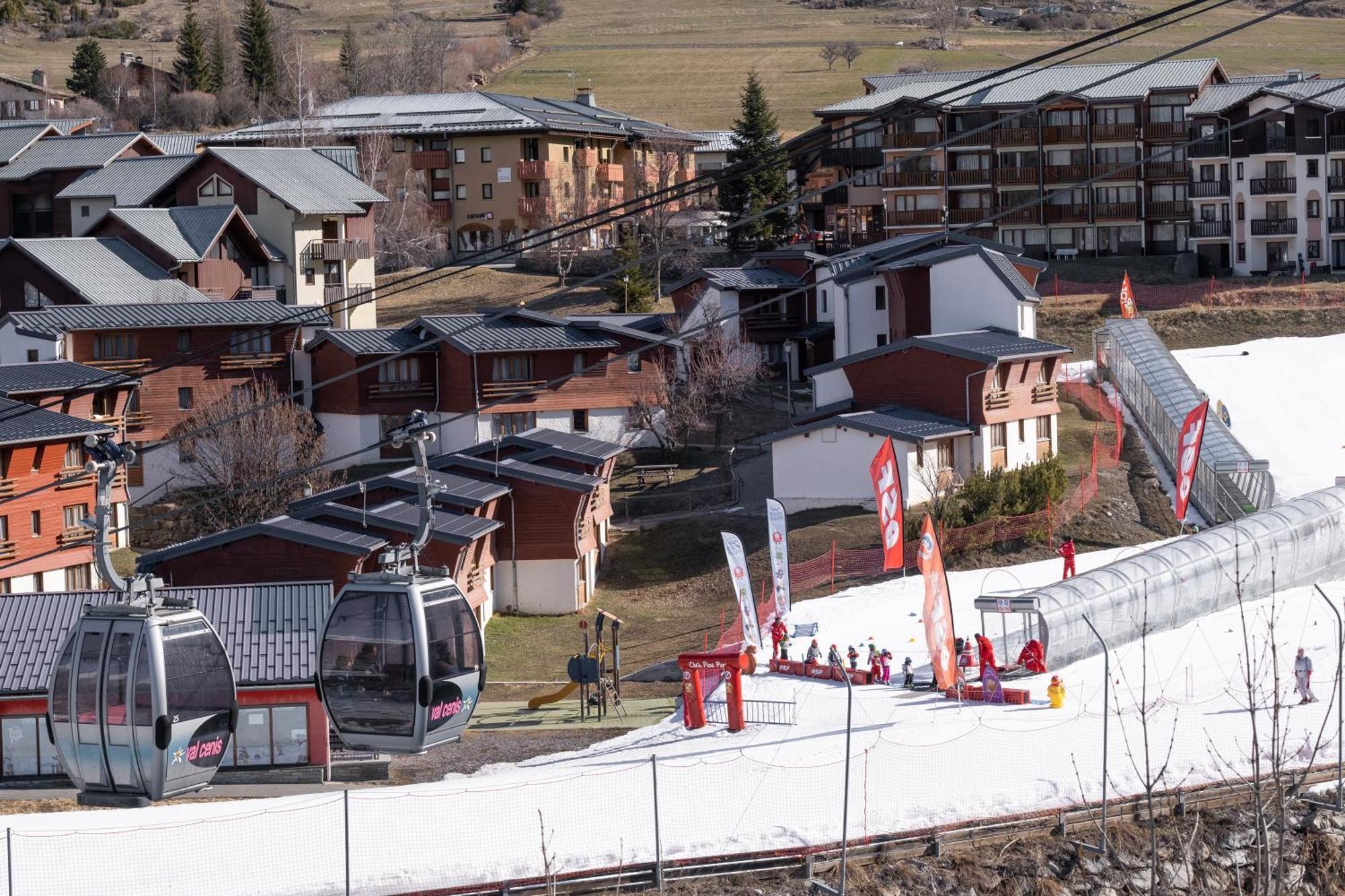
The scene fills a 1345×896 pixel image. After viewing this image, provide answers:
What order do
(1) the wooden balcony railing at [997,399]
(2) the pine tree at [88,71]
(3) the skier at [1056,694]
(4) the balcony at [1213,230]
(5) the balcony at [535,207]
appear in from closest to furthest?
(3) the skier at [1056,694] < (1) the wooden balcony railing at [997,399] < (4) the balcony at [1213,230] < (5) the balcony at [535,207] < (2) the pine tree at [88,71]

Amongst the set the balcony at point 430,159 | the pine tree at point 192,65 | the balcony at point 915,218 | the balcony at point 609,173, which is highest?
the pine tree at point 192,65

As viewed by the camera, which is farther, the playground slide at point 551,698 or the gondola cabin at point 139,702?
the playground slide at point 551,698

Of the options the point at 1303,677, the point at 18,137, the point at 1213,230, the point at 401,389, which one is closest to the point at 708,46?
the point at 18,137

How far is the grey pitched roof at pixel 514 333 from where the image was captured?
55281 millimetres

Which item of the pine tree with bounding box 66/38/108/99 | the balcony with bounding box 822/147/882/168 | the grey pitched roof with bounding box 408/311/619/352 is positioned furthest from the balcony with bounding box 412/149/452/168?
the pine tree with bounding box 66/38/108/99

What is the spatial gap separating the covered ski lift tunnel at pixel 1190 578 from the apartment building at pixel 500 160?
5018 cm

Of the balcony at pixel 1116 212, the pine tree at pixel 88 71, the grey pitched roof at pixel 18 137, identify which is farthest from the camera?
the pine tree at pixel 88 71

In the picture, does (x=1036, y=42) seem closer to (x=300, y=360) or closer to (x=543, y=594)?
(x=300, y=360)

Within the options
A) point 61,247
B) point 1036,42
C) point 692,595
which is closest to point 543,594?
point 692,595

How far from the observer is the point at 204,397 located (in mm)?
55875

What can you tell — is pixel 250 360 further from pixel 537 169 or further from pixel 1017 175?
pixel 1017 175

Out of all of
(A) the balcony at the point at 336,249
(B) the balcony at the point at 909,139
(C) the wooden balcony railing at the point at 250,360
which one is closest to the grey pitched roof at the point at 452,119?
(A) the balcony at the point at 336,249

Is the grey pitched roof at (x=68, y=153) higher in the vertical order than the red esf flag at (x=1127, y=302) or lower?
higher

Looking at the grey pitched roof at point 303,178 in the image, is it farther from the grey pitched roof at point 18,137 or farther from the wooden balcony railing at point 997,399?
the wooden balcony railing at point 997,399
